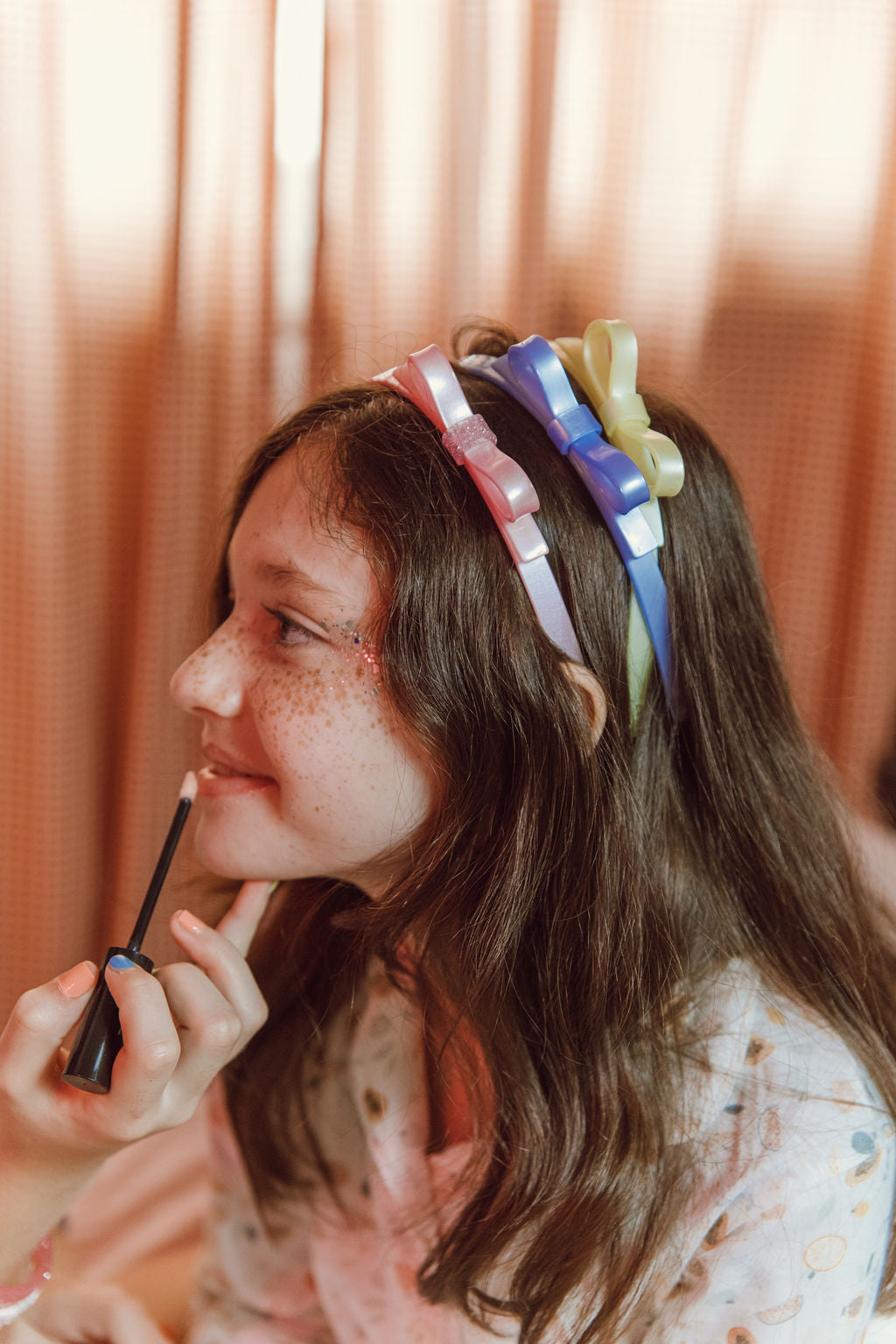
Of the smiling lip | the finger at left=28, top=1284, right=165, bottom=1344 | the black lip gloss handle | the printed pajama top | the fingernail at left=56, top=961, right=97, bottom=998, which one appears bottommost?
the finger at left=28, top=1284, right=165, bottom=1344

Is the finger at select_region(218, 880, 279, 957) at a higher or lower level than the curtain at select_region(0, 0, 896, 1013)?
lower

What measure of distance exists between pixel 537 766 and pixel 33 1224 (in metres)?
0.51

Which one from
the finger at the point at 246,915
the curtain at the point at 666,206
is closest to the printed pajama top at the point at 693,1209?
the finger at the point at 246,915

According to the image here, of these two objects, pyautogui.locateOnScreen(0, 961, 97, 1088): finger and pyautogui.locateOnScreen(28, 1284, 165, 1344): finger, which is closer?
pyautogui.locateOnScreen(0, 961, 97, 1088): finger

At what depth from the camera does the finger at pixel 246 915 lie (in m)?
0.94

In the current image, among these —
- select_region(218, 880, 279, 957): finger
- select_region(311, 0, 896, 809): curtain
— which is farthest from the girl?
select_region(311, 0, 896, 809): curtain

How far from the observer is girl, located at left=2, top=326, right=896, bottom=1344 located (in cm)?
75

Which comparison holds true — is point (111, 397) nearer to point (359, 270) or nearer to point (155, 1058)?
point (359, 270)

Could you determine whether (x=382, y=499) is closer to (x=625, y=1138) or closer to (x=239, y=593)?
(x=239, y=593)

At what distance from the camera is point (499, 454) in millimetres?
737

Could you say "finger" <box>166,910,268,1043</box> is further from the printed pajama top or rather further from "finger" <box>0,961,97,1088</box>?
the printed pajama top

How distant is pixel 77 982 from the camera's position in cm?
75

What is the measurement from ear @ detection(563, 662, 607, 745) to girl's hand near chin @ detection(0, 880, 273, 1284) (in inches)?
13.1

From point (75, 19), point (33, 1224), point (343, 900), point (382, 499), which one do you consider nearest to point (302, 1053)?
point (343, 900)
